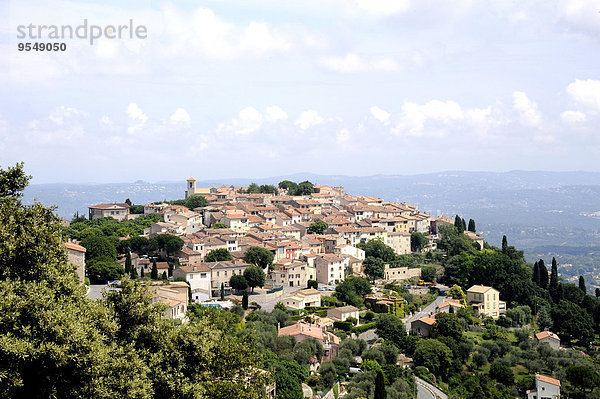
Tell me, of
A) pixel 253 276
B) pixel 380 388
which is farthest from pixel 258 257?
pixel 380 388

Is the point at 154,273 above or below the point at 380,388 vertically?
above

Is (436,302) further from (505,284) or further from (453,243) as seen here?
→ (453,243)

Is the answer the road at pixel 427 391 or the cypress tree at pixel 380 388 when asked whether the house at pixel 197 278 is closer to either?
the road at pixel 427 391

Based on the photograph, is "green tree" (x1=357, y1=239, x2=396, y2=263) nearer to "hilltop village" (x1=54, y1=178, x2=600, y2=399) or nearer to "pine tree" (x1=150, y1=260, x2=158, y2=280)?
"hilltop village" (x1=54, y1=178, x2=600, y2=399)

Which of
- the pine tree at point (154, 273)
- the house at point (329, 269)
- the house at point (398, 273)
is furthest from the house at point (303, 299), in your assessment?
the house at point (398, 273)

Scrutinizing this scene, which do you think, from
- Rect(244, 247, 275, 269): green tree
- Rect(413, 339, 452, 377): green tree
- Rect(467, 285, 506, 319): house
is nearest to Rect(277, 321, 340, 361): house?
Rect(413, 339, 452, 377): green tree

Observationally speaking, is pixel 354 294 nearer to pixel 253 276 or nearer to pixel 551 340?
pixel 253 276
